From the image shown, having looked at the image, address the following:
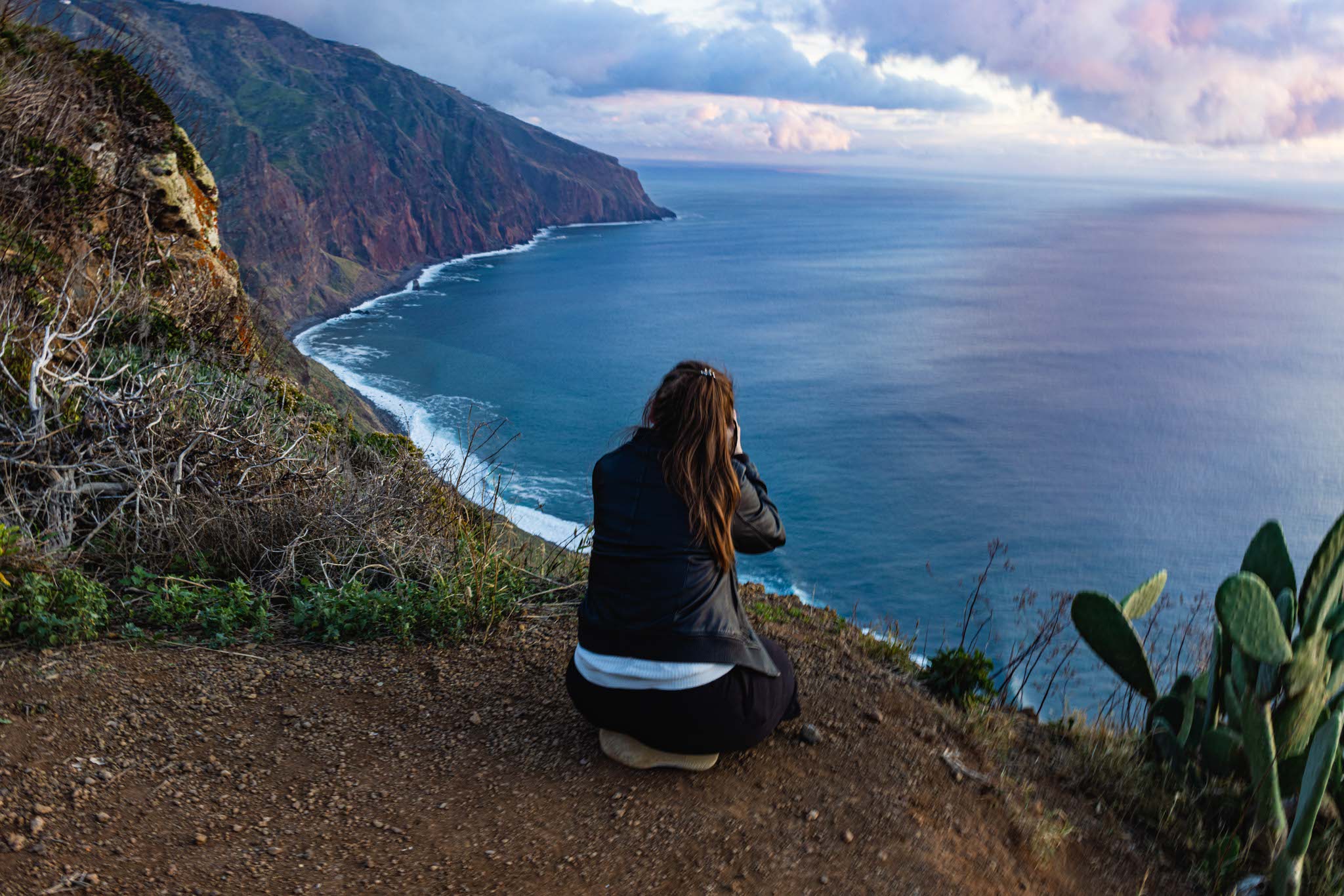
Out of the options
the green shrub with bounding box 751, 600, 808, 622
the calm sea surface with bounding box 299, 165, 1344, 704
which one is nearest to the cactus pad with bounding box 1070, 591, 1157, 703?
the green shrub with bounding box 751, 600, 808, 622

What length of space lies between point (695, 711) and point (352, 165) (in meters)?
129

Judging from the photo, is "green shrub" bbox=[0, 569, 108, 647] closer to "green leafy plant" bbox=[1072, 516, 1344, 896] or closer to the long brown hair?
the long brown hair

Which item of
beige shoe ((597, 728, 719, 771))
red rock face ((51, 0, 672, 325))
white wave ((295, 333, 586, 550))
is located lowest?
white wave ((295, 333, 586, 550))

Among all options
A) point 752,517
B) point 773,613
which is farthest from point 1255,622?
point 773,613

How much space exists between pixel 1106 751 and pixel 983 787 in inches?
37.3

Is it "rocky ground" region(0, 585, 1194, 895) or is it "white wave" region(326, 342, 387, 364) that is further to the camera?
"white wave" region(326, 342, 387, 364)

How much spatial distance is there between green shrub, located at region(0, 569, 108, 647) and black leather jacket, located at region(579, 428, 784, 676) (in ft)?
8.66

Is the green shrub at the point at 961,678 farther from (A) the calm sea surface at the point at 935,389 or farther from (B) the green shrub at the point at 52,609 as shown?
(A) the calm sea surface at the point at 935,389

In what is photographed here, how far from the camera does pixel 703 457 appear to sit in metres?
3.14

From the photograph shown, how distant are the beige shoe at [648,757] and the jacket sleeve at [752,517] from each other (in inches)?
34.1

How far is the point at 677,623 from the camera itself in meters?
3.14

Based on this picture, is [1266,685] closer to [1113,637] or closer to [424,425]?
[1113,637]

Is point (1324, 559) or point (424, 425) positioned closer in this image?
point (1324, 559)

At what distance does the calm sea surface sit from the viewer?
3306 cm
